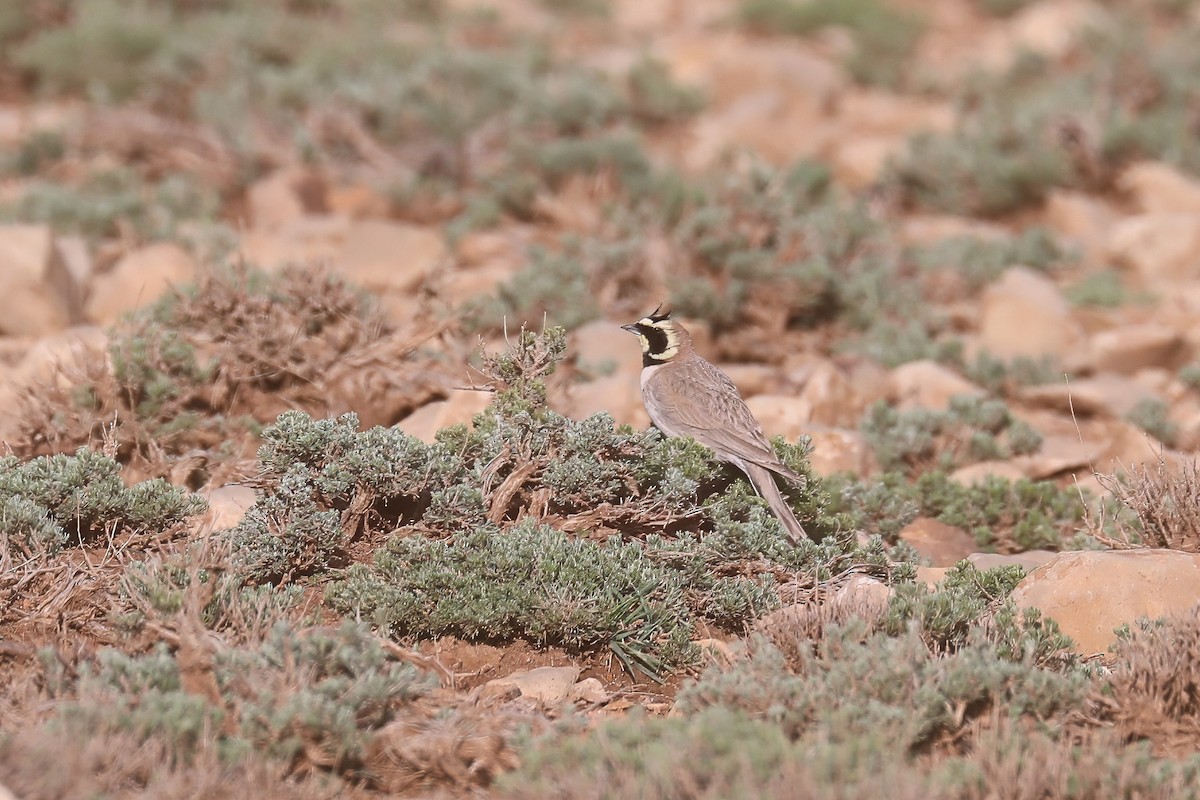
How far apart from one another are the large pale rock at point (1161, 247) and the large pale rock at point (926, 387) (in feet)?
10.4

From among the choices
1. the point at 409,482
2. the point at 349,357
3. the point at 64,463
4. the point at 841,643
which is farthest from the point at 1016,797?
the point at 349,357

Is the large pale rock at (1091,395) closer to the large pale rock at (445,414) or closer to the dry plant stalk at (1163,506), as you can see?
the dry plant stalk at (1163,506)

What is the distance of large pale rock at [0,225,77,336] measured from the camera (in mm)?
8453

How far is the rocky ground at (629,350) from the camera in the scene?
4.48m

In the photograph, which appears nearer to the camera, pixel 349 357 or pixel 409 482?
pixel 409 482

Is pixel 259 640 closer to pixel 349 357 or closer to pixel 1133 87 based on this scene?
pixel 349 357

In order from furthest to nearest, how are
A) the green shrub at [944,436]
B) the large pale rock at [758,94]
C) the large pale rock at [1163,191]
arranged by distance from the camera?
the large pale rock at [758,94]
the large pale rock at [1163,191]
the green shrub at [944,436]

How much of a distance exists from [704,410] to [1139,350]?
439 cm

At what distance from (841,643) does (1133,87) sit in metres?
10.5

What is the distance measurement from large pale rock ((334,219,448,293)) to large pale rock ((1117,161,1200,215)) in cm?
632

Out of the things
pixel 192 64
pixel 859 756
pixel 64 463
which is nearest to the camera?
pixel 859 756

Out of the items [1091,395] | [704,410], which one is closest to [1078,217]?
[1091,395]

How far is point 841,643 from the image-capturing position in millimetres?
4781

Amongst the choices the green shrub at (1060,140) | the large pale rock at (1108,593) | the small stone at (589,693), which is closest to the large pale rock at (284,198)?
the green shrub at (1060,140)
